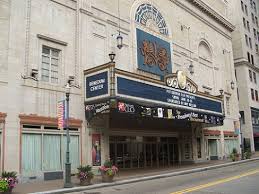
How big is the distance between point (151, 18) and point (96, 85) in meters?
12.3

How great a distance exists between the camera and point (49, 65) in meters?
23.6

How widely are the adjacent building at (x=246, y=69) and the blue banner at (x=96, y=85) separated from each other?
132 feet

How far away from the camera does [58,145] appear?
2298cm

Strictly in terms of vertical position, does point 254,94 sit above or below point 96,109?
above

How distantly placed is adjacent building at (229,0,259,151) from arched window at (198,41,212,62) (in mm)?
18364

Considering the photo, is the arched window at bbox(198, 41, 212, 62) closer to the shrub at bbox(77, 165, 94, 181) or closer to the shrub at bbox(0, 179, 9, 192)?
the shrub at bbox(77, 165, 94, 181)

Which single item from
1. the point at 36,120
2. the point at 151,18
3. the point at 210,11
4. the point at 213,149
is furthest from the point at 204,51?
the point at 36,120

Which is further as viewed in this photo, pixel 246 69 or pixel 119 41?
pixel 246 69

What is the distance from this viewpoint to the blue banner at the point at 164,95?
23734 millimetres

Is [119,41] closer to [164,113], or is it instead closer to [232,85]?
[164,113]

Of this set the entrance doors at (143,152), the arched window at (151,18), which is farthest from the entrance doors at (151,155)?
the arched window at (151,18)

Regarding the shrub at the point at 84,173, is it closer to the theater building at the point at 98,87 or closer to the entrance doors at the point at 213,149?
the theater building at the point at 98,87

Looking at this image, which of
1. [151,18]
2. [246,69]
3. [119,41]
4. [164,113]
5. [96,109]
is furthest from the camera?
→ [246,69]

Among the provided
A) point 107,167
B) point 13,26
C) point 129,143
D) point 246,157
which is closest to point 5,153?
point 107,167
